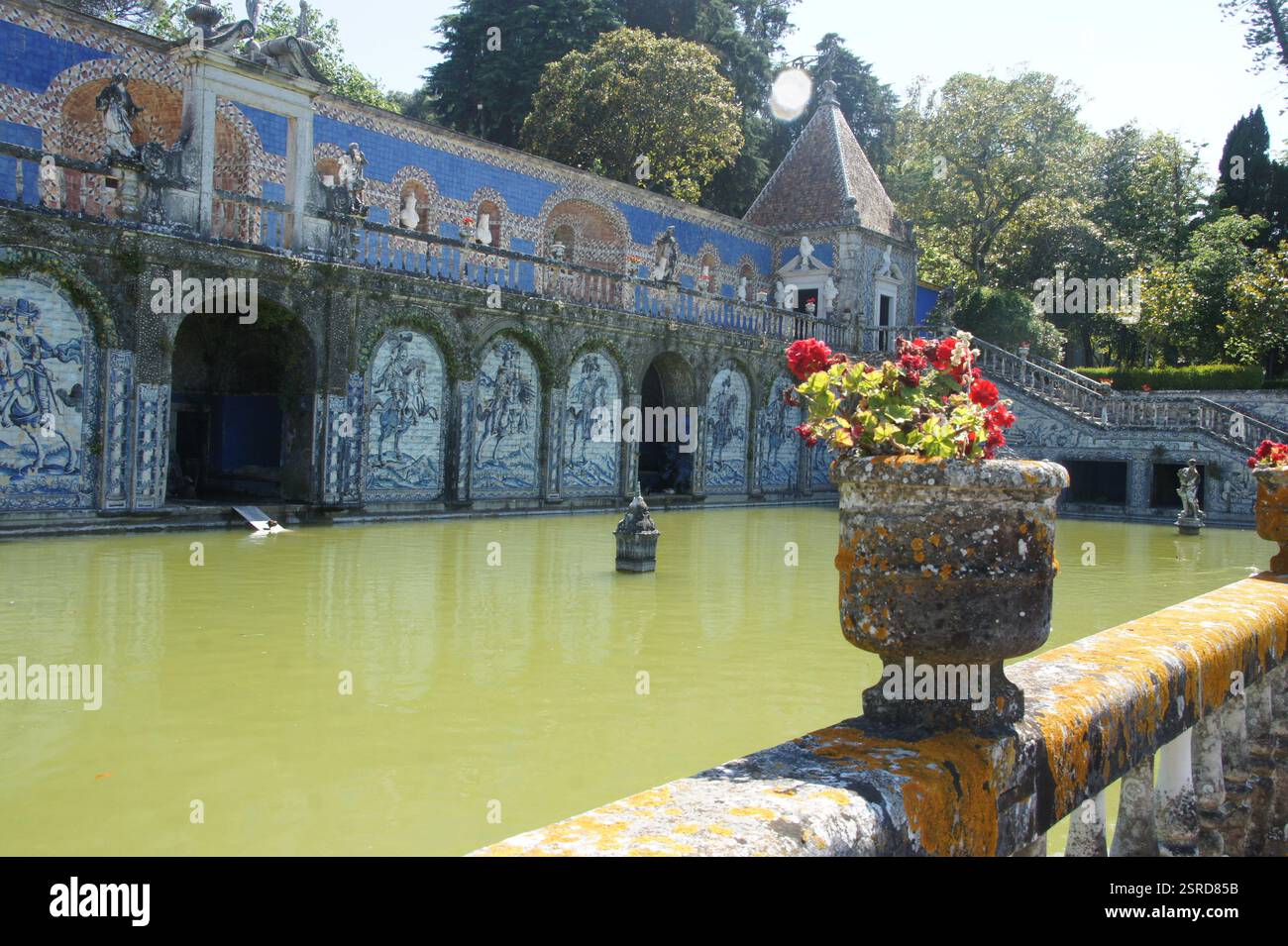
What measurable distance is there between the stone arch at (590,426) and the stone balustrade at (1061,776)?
57.4 ft

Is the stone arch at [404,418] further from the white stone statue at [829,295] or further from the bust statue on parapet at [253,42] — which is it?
the white stone statue at [829,295]

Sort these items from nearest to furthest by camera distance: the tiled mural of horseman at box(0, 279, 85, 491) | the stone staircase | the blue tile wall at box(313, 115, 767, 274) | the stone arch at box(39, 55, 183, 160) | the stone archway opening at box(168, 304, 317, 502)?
the tiled mural of horseman at box(0, 279, 85, 491) → the stone arch at box(39, 55, 183, 160) → the stone archway opening at box(168, 304, 317, 502) → the blue tile wall at box(313, 115, 767, 274) → the stone staircase

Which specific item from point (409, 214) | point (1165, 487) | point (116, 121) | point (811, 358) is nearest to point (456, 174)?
point (409, 214)

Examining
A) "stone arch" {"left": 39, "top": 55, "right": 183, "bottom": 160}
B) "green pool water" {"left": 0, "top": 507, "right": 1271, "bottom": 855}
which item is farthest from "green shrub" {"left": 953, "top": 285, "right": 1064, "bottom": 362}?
"stone arch" {"left": 39, "top": 55, "right": 183, "bottom": 160}

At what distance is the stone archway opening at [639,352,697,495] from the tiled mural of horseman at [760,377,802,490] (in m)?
2.73

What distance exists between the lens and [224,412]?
64.8 ft

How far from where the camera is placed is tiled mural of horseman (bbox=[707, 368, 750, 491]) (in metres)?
26.0

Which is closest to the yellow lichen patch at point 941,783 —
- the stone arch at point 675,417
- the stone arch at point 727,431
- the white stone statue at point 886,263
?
the stone arch at point 675,417

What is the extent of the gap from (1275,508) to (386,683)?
5.59 meters

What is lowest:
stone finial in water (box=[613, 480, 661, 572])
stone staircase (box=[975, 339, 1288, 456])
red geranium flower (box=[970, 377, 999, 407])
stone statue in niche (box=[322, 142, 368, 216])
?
stone finial in water (box=[613, 480, 661, 572])

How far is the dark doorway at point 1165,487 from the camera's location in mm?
27312

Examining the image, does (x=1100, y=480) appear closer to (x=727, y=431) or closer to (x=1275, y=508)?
(x=727, y=431)

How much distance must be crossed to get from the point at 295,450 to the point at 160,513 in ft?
9.59

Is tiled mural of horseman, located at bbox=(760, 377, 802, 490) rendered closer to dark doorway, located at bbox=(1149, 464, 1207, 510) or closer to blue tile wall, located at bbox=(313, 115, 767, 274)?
blue tile wall, located at bbox=(313, 115, 767, 274)
